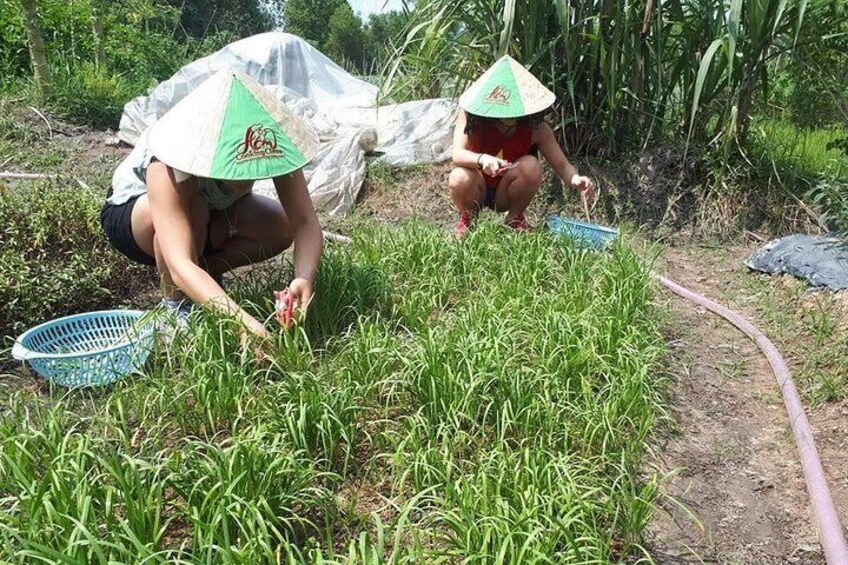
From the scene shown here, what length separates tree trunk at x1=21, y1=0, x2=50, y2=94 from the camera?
5.32 m

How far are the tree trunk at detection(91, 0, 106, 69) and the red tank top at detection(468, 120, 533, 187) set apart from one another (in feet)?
16.3

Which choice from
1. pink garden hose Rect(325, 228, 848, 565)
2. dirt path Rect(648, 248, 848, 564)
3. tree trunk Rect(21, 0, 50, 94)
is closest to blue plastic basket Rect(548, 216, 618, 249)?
pink garden hose Rect(325, 228, 848, 565)

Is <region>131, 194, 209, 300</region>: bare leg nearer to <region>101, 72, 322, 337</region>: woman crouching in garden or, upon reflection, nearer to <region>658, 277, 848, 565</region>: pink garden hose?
<region>101, 72, 322, 337</region>: woman crouching in garden

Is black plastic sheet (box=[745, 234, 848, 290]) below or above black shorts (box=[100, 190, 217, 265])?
below

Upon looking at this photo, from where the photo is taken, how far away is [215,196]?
2.39 metres

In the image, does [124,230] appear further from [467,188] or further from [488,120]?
[488,120]

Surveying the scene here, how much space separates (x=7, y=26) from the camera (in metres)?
6.89

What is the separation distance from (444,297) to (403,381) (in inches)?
33.6

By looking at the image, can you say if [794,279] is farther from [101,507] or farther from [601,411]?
[101,507]

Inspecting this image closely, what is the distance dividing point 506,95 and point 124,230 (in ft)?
6.17

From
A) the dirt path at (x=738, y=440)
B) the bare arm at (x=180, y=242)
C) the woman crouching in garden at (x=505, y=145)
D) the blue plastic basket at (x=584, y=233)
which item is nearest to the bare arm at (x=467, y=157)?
the woman crouching in garden at (x=505, y=145)

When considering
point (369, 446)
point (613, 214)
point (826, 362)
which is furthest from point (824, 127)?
point (369, 446)

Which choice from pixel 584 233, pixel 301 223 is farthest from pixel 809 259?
pixel 301 223

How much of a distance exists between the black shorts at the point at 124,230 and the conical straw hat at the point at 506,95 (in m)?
1.52
